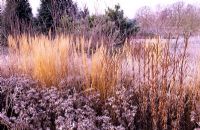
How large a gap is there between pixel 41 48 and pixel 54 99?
4.80 feet

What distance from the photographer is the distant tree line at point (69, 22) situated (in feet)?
25.0

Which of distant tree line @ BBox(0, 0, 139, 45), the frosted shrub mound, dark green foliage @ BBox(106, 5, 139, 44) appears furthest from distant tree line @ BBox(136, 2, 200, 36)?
dark green foliage @ BBox(106, 5, 139, 44)

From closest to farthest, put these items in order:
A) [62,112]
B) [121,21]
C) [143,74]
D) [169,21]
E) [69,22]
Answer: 1. [62,112]
2. [143,74]
3. [169,21]
4. [69,22]
5. [121,21]

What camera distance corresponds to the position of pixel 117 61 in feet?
14.8

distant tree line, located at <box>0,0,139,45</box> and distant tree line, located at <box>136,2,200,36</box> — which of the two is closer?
distant tree line, located at <box>136,2,200,36</box>

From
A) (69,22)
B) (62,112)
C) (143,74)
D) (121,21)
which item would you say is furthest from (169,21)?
(121,21)

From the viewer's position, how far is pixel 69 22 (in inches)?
370

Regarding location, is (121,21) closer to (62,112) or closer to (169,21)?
(169,21)

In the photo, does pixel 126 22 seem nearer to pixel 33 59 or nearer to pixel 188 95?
pixel 33 59

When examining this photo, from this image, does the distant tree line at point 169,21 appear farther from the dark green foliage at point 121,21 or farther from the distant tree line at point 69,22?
the dark green foliage at point 121,21

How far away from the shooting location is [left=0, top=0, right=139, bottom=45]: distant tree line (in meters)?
7.62

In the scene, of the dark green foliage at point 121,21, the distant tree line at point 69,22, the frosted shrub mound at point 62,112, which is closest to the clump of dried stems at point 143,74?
the frosted shrub mound at point 62,112

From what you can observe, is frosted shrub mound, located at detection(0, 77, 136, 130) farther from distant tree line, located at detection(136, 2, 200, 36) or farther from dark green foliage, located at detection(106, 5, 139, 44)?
dark green foliage, located at detection(106, 5, 139, 44)

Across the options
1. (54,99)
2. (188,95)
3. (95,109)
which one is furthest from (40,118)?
(188,95)
